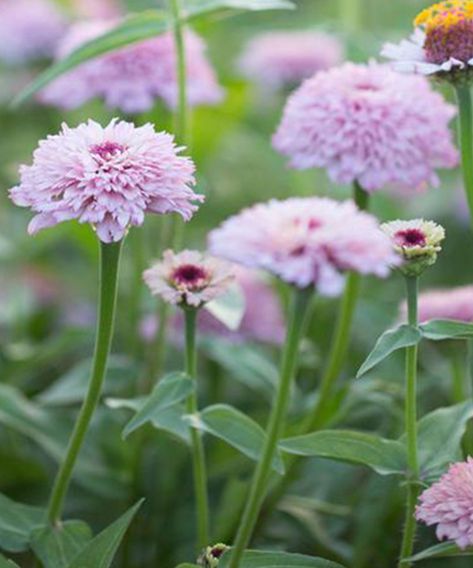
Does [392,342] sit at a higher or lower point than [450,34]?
lower

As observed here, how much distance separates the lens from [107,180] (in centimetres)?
75

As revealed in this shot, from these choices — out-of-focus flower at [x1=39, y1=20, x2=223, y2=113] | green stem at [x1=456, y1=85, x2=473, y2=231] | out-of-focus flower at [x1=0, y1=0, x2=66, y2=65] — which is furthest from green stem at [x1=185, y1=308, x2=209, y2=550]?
out-of-focus flower at [x1=0, y1=0, x2=66, y2=65]

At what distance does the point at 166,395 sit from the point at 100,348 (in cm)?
6

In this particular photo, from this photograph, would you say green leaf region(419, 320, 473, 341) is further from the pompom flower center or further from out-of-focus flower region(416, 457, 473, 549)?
the pompom flower center

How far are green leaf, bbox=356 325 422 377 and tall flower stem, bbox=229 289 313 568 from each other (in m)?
0.05

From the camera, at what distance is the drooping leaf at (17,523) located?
34.6 inches

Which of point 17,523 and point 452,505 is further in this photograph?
point 17,523

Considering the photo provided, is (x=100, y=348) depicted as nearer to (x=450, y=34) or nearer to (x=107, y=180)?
(x=107, y=180)

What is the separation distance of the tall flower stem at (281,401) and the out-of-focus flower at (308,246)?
0.03m

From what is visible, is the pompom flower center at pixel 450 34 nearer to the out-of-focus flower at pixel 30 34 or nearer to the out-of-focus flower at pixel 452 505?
the out-of-focus flower at pixel 452 505

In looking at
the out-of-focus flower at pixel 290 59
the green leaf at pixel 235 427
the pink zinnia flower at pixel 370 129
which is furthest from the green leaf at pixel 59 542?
the out-of-focus flower at pixel 290 59

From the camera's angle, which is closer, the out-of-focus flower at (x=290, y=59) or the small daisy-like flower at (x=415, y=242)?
the small daisy-like flower at (x=415, y=242)

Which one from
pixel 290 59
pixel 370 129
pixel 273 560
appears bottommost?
pixel 273 560

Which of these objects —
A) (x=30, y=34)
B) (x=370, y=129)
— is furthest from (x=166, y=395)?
(x=30, y=34)
